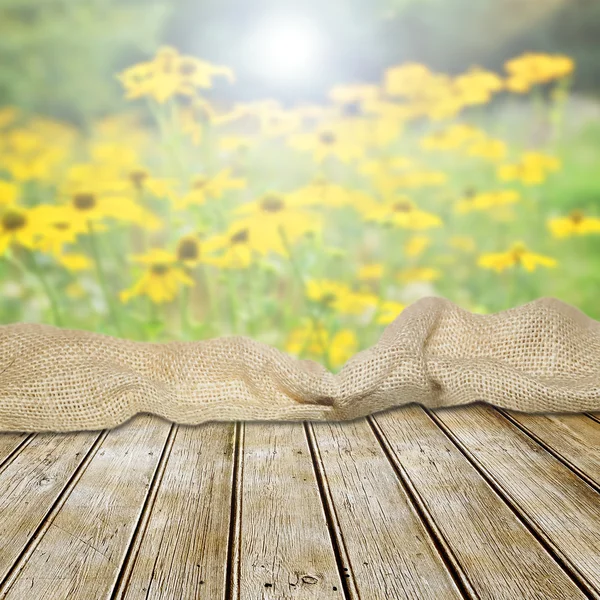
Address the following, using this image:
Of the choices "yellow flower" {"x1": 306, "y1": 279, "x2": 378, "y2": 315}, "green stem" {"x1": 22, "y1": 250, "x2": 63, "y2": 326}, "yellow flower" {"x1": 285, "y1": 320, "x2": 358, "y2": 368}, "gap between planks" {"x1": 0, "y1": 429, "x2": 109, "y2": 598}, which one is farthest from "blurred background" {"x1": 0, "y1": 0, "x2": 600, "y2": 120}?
"gap between planks" {"x1": 0, "y1": 429, "x2": 109, "y2": 598}

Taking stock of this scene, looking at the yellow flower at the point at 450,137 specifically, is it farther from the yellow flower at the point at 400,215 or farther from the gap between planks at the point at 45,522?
the gap between planks at the point at 45,522

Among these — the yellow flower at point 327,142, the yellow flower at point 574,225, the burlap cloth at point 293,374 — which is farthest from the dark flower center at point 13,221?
the yellow flower at point 574,225

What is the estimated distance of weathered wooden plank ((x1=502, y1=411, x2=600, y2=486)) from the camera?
1.07m

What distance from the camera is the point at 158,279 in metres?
1.92

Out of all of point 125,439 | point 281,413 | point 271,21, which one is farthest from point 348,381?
point 271,21

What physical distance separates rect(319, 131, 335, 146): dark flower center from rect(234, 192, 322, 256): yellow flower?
0.19 m

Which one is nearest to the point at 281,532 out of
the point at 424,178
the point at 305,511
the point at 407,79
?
the point at 305,511

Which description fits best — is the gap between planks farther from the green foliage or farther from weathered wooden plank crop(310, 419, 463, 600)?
the green foliage

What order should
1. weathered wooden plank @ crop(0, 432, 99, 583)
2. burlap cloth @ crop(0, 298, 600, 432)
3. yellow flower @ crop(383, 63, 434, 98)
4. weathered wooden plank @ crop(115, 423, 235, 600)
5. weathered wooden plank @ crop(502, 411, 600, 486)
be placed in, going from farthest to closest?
1. yellow flower @ crop(383, 63, 434, 98)
2. burlap cloth @ crop(0, 298, 600, 432)
3. weathered wooden plank @ crop(502, 411, 600, 486)
4. weathered wooden plank @ crop(0, 432, 99, 583)
5. weathered wooden plank @ crop(115, 423, 235, 600)

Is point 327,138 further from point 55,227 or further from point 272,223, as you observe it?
point 55,227

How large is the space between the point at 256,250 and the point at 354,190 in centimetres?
32

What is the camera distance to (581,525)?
0.86 m

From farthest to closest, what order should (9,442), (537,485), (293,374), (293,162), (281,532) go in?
(293,162), (293,374), (9,442), (537,485), (281,532)

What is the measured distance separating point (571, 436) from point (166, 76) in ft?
4.39
